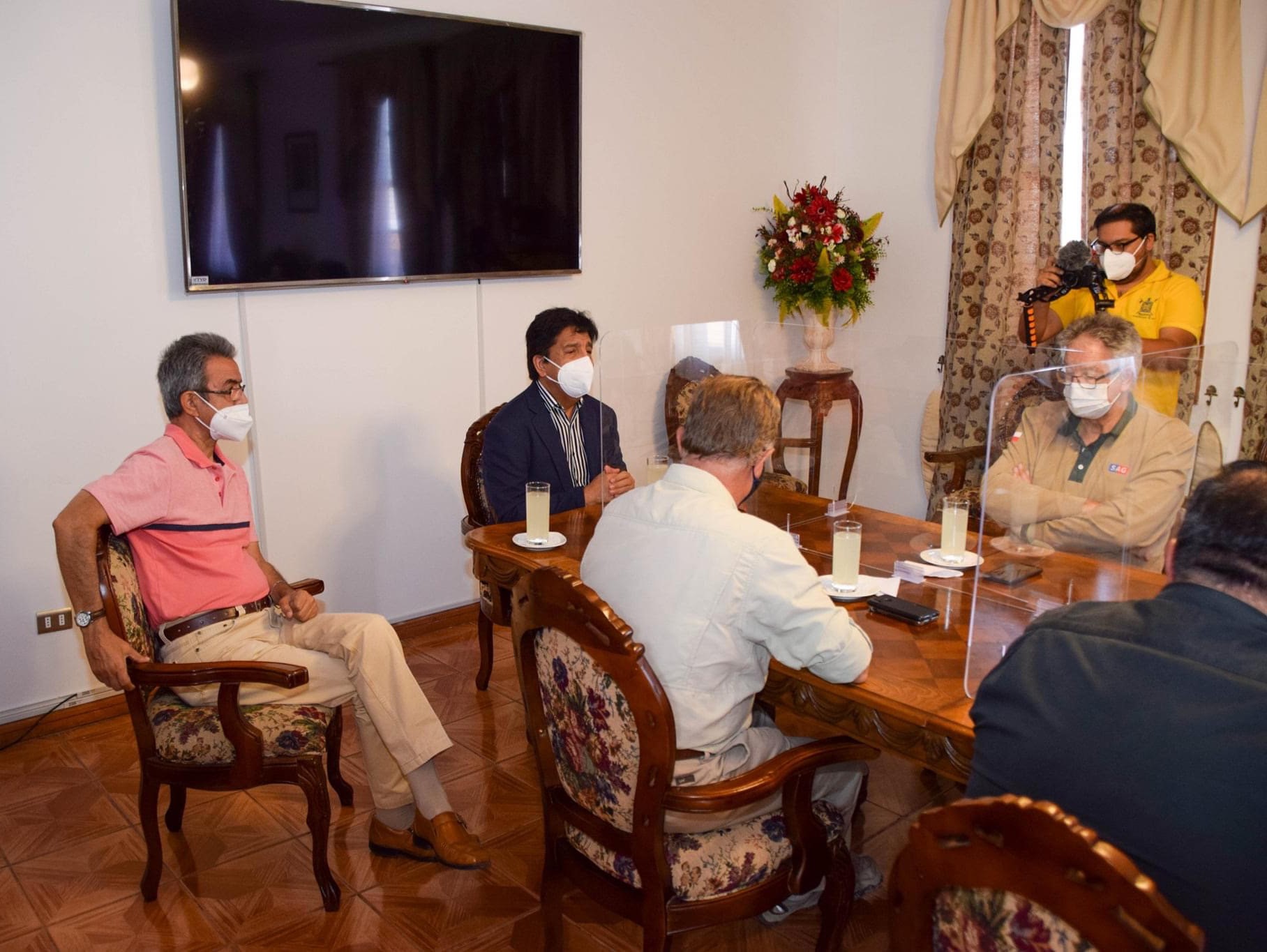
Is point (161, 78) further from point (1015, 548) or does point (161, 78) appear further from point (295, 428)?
point (1015, 548)

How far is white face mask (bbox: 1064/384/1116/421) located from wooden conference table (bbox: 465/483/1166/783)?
0.29 meters

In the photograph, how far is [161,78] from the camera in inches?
128

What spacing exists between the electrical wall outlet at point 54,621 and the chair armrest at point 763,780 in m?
2.30

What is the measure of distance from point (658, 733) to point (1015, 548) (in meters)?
0.97

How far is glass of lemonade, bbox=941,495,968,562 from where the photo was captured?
2.52m

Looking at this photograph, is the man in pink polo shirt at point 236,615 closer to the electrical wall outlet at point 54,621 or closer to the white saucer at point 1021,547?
the electrical wall outlet at point 54,621

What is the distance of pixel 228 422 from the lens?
102 inches

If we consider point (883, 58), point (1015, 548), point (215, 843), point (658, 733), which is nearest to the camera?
point (658, 733)

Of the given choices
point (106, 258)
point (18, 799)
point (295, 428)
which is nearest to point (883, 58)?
point (295, 428)

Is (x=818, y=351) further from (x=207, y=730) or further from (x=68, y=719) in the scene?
(x=68, y=719)

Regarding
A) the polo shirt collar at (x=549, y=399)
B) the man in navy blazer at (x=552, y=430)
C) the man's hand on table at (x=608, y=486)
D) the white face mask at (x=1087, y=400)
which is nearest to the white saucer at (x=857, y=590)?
Answer: the white face mask at (x=1087, y=400)

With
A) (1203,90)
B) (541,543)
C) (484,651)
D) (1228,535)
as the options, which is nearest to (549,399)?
(541,543)

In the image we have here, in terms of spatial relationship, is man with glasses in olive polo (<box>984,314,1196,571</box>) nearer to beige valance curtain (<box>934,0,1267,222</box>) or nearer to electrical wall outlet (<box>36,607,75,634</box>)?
beige valance curtain (<box>934,0,1267,222</box>)

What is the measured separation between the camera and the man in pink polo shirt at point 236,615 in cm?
250
